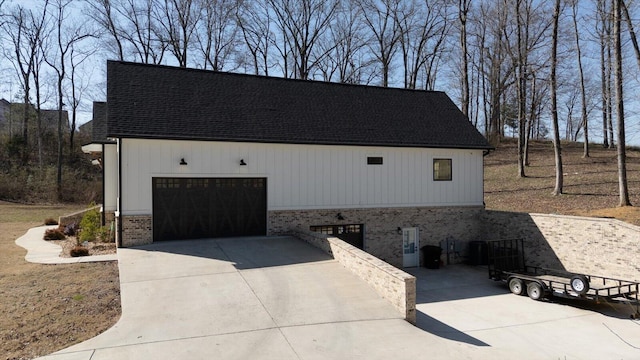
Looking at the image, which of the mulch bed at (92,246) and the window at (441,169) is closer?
the mulch bed at (92,246)

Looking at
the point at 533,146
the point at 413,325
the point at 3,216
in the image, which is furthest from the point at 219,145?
the point at 533,146

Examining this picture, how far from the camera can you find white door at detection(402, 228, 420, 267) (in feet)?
59.4

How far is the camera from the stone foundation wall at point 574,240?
13.8 metres

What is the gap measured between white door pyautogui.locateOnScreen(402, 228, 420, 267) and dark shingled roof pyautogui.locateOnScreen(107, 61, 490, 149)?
380 cm

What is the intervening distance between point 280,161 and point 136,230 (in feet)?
18.2

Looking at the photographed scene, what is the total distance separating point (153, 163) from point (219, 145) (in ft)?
7.50

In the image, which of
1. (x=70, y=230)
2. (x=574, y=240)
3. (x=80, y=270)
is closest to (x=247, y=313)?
(x=80, y=270)

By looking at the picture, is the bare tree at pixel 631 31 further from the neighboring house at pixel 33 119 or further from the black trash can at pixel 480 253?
the neighboring house at pixel 33 119

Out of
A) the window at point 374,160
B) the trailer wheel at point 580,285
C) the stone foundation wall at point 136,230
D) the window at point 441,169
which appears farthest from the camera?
the window at point 441,169

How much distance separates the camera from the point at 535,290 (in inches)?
538

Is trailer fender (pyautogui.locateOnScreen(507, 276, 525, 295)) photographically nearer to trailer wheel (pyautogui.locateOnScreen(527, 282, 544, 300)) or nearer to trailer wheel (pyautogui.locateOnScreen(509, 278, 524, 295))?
trailer wheel (pyautogui.locateOnScreen(509, 278, 524, 295))

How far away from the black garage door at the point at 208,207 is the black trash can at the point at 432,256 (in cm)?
725

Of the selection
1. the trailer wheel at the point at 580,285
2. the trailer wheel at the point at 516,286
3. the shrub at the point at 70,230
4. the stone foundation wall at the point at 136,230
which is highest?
the stone foundation wall at the point at 136,230

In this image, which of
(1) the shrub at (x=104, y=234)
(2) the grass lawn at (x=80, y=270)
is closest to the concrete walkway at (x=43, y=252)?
(2) the grass lawn at (x=80, y=270)
